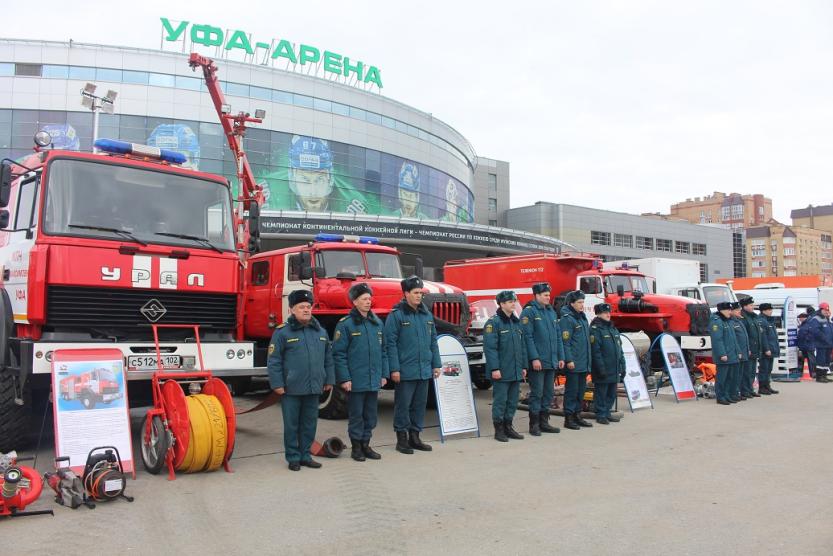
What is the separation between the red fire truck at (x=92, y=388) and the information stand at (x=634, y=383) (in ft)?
25.6

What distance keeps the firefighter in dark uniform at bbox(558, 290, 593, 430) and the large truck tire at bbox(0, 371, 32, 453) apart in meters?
6.70

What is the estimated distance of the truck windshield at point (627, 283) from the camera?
17.1 meters

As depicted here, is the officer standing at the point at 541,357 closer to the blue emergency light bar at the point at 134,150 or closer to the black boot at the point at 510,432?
the black boot at the point at 510,432

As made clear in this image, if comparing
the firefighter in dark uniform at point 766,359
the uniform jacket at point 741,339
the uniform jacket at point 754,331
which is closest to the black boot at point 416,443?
the uniform jacket at point 741,339

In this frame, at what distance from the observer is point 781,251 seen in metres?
114

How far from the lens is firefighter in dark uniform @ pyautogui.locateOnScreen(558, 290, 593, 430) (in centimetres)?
934

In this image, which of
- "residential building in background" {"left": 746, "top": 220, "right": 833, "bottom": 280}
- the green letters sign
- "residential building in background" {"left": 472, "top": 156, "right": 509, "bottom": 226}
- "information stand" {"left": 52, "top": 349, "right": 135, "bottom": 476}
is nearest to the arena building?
the green letters sign

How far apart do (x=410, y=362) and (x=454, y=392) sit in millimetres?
1210

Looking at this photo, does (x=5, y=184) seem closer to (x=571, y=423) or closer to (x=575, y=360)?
(x=575, y=360)

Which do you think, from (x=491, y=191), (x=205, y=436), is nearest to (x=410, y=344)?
(x=205, y=436)

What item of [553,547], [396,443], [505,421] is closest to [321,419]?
[396,443]

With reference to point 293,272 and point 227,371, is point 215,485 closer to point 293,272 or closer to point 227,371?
point 227,371

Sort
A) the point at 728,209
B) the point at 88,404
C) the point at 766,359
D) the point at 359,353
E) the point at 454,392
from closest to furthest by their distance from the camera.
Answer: the point at 88,404 → the point at 359,353 → the point at 454,392 → the point at 766,359 → the point at 728,209

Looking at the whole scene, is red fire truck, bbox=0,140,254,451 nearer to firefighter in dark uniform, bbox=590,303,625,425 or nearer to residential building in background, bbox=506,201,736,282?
firefighter in dark uniform, bbox=590,303,625,425
